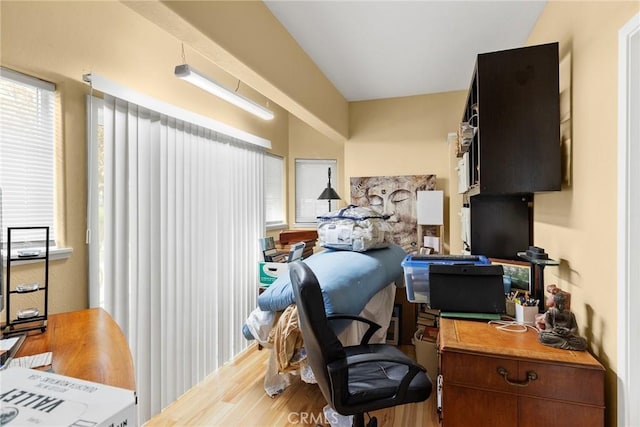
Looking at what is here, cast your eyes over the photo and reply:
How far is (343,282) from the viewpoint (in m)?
2.22

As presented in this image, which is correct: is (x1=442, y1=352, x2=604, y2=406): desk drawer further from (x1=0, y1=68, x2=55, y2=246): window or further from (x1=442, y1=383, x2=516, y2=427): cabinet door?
(x1=0, y1=68, x2=55, y2=246): window

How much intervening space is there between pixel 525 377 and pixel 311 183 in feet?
12.3

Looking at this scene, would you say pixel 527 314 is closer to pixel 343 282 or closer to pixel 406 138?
pixel 343 282

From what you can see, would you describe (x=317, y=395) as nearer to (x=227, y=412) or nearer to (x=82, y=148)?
(x=227, y=412)

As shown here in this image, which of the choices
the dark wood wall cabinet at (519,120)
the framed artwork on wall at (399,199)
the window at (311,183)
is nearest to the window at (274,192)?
the window at (311,183)

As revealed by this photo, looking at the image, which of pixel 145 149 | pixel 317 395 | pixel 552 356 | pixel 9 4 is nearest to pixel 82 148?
pixel 145 149

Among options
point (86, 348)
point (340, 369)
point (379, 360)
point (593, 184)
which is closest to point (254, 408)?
point (340, 369)

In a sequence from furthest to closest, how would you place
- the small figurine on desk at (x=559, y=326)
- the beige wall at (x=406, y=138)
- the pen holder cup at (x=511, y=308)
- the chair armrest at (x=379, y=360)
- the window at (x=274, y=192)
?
the window at (x=274, y=192) → the beige wall at (x=406, y=138) → the pen holder cup at (x=511, y=308) → the chair armrest at (x=379, y=360) → the small figurine on desk at (x=559, y=326)

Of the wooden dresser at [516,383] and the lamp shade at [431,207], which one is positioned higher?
the lamp shade at [431,207]

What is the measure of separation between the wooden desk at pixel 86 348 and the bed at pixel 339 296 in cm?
106

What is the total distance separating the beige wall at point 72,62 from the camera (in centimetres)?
166

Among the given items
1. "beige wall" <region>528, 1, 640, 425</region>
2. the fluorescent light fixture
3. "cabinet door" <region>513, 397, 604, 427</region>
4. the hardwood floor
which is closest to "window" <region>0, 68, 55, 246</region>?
the fluorescent light fixture

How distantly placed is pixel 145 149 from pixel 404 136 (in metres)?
2.95

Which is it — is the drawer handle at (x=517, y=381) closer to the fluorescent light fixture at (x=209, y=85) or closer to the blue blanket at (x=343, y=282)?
the blue blanket at (x=343, y=282)
